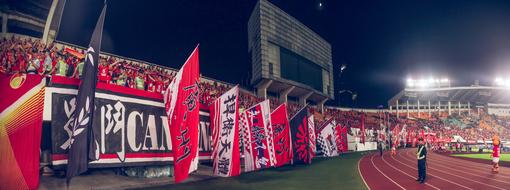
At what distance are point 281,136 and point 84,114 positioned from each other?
40.6ft

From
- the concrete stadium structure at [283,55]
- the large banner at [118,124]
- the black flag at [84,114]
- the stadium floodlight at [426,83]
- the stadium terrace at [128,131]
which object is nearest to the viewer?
the stadium terrace at [128,131]

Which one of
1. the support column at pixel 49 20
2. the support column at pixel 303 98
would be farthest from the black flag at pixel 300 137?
the support column at pixel 303 98

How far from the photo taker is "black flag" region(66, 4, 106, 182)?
8.68m

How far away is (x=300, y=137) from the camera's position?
71.4ft

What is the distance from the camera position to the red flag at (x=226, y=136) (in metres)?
14.0

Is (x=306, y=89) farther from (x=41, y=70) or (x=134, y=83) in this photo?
(x=41, y=70)

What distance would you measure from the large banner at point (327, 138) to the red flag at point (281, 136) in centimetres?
1119

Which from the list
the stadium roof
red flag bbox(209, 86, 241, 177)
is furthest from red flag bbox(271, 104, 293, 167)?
the stadium roof

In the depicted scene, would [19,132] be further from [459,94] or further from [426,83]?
[459,94]

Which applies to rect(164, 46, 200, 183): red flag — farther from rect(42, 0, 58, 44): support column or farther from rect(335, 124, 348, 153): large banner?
rect(335, 124, 348, 153): large banner

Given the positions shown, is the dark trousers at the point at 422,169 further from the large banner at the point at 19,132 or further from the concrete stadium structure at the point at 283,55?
the concrete stadium structure at the point at 283,55

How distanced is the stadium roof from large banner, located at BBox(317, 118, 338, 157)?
6674 cm

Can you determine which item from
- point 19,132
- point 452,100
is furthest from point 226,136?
point 452,100

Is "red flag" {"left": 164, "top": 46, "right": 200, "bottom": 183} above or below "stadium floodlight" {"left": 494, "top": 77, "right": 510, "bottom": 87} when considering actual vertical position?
below
